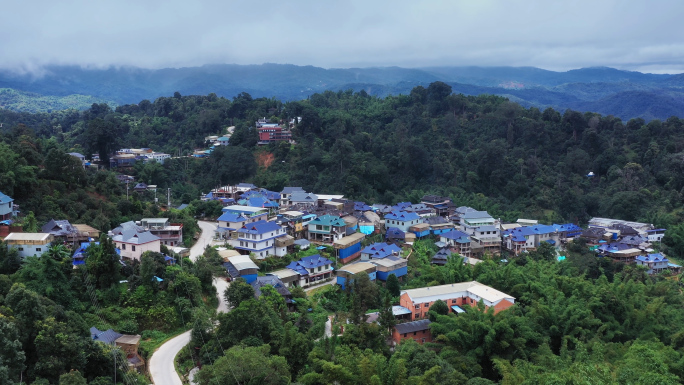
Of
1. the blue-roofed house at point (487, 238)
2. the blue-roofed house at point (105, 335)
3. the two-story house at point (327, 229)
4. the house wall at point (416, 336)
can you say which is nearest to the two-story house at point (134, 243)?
the blue-roofed house at point (105, 335)

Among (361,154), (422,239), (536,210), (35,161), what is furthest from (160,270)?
(536,210)

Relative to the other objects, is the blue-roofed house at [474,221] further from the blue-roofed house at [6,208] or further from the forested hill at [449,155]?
the blue-roofed house at [6,208]

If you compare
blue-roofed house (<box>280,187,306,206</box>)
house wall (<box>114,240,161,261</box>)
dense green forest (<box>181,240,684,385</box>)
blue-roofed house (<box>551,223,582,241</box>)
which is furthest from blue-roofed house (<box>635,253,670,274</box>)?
house wall (<box>114,240,161,261</box>)

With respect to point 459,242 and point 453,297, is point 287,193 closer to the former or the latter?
point 459,242

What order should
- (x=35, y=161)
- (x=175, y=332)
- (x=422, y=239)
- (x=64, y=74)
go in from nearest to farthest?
1. (x=175, y=332)
2. (x=35, y=161)
3. (x=422, y=239)
4. (x=64, y=74)

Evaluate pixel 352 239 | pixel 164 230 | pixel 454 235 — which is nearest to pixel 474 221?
pixel 454 235

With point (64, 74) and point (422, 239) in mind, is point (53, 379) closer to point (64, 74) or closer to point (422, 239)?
point (422, 239)
